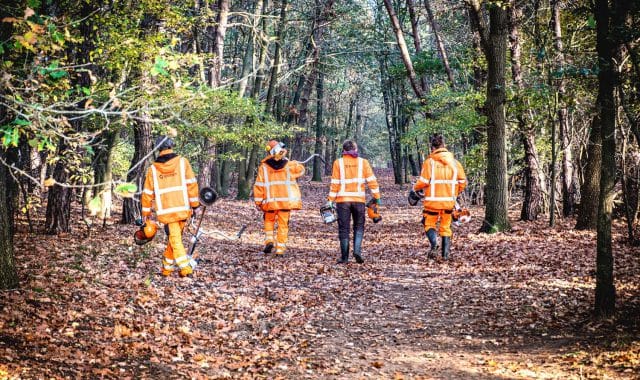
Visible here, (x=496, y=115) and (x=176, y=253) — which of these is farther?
(x=496, y=115)

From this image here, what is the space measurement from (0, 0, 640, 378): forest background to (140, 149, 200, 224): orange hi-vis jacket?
0.89m

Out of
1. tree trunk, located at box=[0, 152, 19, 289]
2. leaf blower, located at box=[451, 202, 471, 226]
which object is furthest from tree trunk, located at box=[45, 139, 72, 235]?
leaf blower, located at box=[451, 202, 471, 226]

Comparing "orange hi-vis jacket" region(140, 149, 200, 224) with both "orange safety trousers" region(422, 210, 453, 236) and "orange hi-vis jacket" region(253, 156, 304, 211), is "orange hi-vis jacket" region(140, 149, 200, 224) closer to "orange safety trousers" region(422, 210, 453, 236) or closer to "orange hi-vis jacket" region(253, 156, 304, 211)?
"orange hi-vis jacket" region(253, 156, 304, 211)

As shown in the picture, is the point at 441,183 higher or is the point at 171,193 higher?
the point at 441,183

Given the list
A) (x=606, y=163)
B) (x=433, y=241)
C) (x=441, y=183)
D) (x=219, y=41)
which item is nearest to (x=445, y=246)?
(x=433, y=241)

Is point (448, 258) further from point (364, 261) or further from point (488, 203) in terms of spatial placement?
point (488, 203)

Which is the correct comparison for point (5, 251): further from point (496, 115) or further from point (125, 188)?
point (496, 115)

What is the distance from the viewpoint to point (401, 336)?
701 cm

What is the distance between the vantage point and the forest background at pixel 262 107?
5.01 metres

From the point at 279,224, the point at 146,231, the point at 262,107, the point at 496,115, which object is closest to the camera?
the point at 146,231

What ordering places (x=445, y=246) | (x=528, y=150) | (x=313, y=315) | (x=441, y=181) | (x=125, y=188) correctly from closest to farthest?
(x=125, y=188)
(x=313, y=315)
(x=441, y=181)
(x=445, y=246)
(x=528, y=150)

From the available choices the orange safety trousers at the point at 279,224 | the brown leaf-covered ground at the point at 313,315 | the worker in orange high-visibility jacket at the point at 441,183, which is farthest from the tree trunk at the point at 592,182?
the orange safety trousers at the point at 279,224

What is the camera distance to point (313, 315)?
782 cm

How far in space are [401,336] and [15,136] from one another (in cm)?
496
